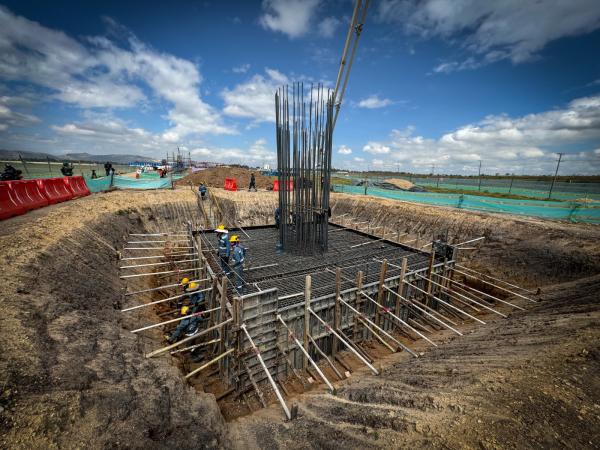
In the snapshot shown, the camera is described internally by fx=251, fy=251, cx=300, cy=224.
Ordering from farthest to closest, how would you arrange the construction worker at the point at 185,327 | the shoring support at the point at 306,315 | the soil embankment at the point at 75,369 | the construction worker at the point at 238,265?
1. the construction worker at the point at 238,265
2. the construction worker at the point at 185,327
3. the shoring support at the point at 306,315
4. the soil embankment at the point at 75,369

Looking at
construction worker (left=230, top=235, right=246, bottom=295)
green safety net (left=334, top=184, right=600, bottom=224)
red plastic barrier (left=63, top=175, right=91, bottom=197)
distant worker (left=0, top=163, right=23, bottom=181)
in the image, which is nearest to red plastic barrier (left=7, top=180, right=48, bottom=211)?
red plastic barrier (left=63, top=175, right=91, bottom=197)

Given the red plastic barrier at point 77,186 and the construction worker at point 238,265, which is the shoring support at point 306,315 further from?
the red plastic barrier at point 77,186

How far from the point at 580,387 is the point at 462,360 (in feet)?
6.20

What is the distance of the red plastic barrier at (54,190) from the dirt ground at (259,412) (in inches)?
264

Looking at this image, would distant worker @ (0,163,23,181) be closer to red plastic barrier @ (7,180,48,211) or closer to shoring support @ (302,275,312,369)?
red plastic barrier @ (7,180,48,211)

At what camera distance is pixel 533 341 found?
18.5ft

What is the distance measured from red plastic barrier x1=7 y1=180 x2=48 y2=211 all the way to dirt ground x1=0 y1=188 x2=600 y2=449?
173 inches

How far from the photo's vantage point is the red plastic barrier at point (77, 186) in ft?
54.5

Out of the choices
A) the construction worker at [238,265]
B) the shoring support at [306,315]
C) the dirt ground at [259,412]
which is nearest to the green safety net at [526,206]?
the dirt ground at [259,412]

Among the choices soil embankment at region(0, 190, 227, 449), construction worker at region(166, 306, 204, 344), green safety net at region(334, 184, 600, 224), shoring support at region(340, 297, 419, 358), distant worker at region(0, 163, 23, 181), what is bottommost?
construction worker at region(166, 306, 204, 344)

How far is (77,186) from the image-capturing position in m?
17.6

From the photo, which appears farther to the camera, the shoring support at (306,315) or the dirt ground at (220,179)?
the dirt ground at (220,179)

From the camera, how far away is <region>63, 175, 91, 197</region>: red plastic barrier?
54.5ft

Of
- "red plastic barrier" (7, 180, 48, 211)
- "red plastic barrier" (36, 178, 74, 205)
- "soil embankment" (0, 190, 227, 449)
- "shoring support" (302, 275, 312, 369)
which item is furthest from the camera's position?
"red plastic barrier" (36, 178, 74, 205)
